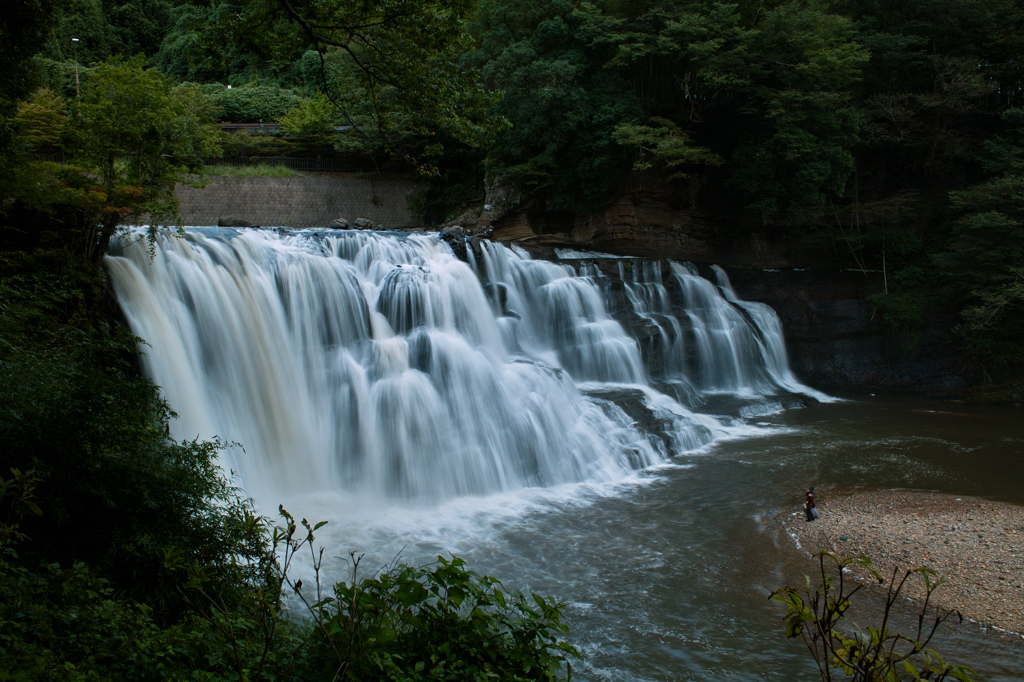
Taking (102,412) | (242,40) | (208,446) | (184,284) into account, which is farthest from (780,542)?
(184,284)

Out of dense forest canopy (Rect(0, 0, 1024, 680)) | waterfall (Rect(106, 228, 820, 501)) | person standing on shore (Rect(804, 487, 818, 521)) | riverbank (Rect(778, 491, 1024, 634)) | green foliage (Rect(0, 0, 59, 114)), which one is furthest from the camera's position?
waterfall (Rect(106, 228, 820, 501))

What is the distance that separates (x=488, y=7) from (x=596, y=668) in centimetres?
2434

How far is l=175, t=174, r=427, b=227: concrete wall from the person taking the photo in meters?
25.2

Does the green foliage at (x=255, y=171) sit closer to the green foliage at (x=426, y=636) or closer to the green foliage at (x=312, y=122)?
the green foliage at (x=312, y=122)

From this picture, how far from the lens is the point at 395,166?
2923 centimetres

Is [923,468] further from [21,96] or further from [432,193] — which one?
[432,193]

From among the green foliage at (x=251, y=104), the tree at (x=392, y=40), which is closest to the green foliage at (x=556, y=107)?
the tree at (x=392, y=40)

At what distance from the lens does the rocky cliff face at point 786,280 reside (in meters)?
21.0

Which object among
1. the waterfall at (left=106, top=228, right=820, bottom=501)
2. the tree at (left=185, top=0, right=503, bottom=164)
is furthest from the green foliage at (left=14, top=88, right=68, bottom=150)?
the tree at (left=185, top=0, right=503, bottom=164)

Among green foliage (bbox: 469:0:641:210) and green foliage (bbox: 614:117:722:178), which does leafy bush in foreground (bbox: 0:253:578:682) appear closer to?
green foliage (bbox: 614:117:722:178)

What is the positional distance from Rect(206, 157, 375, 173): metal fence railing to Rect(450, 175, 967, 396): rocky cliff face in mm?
7731

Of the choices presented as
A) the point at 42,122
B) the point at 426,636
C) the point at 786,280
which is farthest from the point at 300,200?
the point at 426,636

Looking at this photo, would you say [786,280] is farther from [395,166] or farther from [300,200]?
[300,200]

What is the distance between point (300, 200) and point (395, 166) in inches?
173
